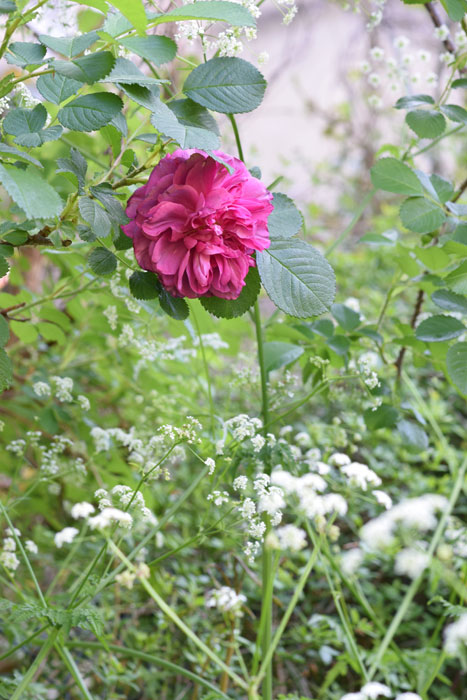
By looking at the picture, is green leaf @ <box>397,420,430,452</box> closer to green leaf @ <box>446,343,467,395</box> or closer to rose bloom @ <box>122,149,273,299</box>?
green leaf @ <box>446,343,467,395</box>

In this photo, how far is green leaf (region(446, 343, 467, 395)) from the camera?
61 cm

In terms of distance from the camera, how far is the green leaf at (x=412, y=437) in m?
0.76

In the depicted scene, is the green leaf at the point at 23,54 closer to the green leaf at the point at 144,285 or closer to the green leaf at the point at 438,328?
the green leaf at the point at 144,285

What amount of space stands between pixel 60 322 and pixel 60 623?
40 centimetres

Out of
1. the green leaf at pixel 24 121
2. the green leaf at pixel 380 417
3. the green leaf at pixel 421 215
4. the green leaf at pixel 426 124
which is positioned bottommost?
the green leaf at pixel 380 417

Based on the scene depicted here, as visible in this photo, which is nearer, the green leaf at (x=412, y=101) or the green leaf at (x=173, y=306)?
the green leaf at (x=173, y=306)

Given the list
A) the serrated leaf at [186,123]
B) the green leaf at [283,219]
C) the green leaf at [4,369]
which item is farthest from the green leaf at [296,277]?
the green leaf at [4,369]

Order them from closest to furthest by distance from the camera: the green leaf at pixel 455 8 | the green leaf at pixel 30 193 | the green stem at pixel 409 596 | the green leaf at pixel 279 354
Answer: the green leaf at pixel 30 193 < the green stem at pixel 409 596 < the green leaf at pixel 455 8 < the green leaf at pixel 279 354

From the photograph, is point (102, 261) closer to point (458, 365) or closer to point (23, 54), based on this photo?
point (23, 54)

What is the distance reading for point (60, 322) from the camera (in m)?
0.82

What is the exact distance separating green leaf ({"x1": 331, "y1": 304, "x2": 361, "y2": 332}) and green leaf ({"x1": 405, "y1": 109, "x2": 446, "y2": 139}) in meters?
0.21

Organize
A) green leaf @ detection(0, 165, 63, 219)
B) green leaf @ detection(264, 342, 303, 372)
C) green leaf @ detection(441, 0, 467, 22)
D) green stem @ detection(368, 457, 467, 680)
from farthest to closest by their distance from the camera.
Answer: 1. green leaf @ detection(264, 342, 303, 372)
2. green leaf @ detection(441, 0, 467, 22)
3. green stem @ detection(368, 457, 467, 680)
4. green leaf @ detection(0, 165, 63, 219)

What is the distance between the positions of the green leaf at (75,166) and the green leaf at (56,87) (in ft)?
0.15

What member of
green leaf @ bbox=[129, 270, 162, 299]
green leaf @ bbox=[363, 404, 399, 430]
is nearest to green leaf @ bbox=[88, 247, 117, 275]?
green leaf @ bbox=[129, 270, 162, 299]
